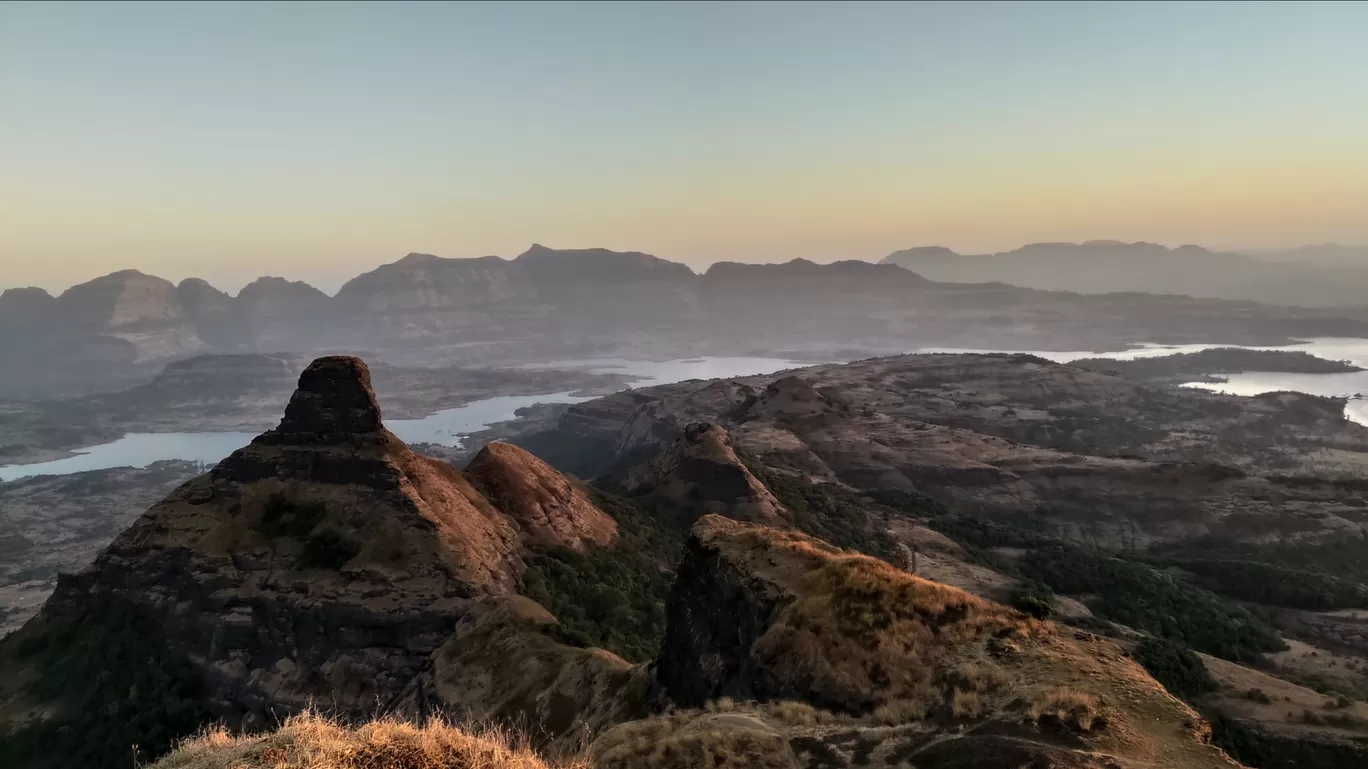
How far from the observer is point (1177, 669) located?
2044 inches

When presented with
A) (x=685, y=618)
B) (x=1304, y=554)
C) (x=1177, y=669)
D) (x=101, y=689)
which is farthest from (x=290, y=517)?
(x=1304, y=554)

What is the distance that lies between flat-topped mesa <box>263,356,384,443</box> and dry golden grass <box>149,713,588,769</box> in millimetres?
44270

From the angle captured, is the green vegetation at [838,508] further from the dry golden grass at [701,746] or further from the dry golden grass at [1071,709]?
the dry golden grass at [701,746]

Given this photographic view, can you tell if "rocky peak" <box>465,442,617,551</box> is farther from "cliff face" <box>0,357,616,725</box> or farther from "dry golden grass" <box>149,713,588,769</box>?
"dry golden grass" <box>149,713,588,769</box>

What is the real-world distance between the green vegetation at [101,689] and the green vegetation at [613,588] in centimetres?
2445

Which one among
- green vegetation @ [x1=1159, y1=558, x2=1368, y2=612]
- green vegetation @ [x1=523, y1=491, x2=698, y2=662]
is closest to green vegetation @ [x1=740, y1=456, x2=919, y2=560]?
green vegetation @ [x1=523, y1=491, x2=698, y2=662]

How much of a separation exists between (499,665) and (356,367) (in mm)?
28780

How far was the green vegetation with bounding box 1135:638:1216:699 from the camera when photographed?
5022cm

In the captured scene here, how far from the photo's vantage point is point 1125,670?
20828 mm

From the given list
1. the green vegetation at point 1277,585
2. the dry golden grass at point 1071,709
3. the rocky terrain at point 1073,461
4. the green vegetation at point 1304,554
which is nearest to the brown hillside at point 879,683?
the dry golden grass at point 1071,709

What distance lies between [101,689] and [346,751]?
52.7 meters

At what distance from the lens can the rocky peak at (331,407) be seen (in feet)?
178

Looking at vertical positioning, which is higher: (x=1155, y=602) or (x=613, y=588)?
(x=613, y=588)

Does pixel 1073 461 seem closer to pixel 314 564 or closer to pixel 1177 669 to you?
pixel 1177 669
